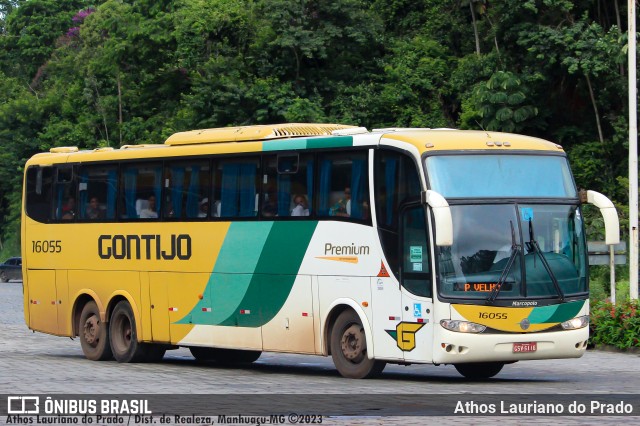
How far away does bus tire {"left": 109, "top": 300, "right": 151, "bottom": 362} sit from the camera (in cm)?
2255

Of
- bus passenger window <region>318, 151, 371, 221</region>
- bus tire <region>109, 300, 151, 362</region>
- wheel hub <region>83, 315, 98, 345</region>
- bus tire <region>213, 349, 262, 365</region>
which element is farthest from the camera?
wheel hub <region>83, 315, 98, 345</region>

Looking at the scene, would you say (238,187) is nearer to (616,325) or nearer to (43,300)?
(43,300)

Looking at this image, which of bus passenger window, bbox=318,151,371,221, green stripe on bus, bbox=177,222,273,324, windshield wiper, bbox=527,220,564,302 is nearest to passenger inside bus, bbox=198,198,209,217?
green stripe on bus, bbox=177,222,273,324

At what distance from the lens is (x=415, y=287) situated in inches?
675

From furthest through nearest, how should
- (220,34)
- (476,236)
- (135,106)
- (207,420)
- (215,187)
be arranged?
(135,106) < (220,34) < (215,187) < (476,236) < (207,420)

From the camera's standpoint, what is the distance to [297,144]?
1945 cm

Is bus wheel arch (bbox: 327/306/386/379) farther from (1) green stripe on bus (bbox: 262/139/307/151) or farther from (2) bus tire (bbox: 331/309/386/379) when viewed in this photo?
(1) green stripe on bus (bbox: 262/139/307/151)

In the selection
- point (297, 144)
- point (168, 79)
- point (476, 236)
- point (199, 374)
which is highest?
point (168, 79)

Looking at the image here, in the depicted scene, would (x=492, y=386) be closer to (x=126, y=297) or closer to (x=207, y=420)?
(x=207, y=420)

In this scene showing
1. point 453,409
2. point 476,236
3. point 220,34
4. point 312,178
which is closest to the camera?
point 453,409

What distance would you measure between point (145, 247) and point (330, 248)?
15.2 ft

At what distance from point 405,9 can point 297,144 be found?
104ft

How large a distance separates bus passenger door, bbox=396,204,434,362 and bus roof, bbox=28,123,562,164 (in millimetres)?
970

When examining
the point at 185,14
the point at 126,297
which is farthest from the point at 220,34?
the point at 126,297
